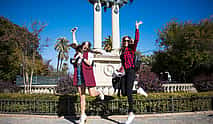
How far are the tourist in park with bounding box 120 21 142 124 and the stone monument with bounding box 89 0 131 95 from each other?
4563mm

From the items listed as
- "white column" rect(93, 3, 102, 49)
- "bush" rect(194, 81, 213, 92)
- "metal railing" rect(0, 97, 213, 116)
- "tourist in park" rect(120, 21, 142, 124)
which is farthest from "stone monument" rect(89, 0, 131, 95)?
"bush" rect(194, 81, 213, 92)

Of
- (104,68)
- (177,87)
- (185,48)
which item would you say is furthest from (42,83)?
(185,48)

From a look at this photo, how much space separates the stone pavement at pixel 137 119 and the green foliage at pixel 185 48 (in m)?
14.8

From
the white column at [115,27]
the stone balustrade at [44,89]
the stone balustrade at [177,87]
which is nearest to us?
the stone balustrade at [44,89]

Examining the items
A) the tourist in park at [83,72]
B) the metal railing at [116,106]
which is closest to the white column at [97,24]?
the metal railing at [116,106]

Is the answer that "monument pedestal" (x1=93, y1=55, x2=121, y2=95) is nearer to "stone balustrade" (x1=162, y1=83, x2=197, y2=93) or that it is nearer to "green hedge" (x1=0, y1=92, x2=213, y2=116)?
"green hedge" (x1=0, y1=92, x2=213, y2=116)

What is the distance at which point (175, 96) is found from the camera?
538 cm

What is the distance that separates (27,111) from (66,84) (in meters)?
6.66

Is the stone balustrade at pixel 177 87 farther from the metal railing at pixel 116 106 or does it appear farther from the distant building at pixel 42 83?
the distant building at pixel 42 83

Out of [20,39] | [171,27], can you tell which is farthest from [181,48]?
[20,39]

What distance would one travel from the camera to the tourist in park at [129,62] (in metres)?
3.54

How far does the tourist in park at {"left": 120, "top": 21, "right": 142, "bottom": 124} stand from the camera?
3541mm

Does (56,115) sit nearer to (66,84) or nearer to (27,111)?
(27,111)

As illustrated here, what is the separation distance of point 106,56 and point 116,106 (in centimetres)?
420
